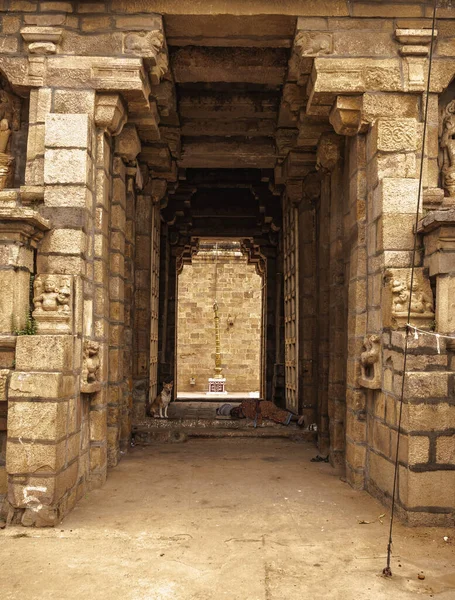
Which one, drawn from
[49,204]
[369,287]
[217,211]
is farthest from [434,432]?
[217,211]

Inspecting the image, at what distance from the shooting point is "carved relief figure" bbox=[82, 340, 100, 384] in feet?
16.0

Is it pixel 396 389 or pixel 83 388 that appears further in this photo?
pixel 83 388

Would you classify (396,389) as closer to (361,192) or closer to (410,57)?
(361,192)

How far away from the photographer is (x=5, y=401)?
14.1 feet

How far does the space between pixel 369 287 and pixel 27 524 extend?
132 inches

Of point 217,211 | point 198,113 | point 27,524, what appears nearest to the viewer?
point 27,524

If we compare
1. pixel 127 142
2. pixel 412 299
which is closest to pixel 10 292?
pixel 127 142

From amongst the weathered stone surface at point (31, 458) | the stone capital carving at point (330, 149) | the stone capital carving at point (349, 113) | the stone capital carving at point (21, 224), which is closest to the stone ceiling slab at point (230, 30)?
the stone capital carving at point (349, 113)

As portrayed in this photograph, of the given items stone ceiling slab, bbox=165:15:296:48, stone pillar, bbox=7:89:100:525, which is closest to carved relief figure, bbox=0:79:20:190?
stone pillar, bbox=7:89:100:525

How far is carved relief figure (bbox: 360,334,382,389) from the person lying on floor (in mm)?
2900

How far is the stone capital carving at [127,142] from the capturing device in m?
6.00

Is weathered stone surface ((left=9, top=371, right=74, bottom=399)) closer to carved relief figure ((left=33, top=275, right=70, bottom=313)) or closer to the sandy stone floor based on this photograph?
carved relief figure ((left=33, top=275, right=70, bottom=313))

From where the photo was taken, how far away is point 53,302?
178 inches

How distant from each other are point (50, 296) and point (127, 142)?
2238 mm
